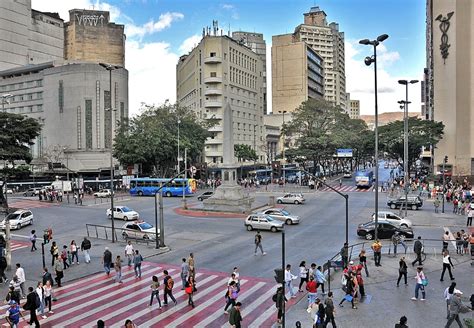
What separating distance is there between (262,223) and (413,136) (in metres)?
47.3

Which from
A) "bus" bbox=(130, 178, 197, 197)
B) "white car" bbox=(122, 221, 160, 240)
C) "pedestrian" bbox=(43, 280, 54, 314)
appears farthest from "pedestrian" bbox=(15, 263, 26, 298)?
"bus" bbox=(130, 178, 197, 197)

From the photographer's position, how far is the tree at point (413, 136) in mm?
71875

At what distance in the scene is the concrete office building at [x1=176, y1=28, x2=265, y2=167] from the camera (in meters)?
102

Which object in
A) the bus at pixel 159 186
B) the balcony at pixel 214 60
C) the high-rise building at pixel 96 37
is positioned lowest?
the bus at pixel 159 186

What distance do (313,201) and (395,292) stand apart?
3506 cm

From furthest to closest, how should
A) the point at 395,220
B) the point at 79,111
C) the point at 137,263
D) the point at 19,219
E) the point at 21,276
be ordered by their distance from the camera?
the point at 79,111 → the point at 19,219 → the point at 395,220 → the point at 137,263 → the point at 21,276

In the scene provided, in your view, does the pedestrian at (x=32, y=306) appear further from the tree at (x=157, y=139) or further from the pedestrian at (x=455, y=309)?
the tree at (x=157, y=139)

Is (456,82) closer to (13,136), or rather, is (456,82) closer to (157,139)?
(157,139)

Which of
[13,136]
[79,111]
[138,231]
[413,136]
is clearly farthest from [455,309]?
[79,111]

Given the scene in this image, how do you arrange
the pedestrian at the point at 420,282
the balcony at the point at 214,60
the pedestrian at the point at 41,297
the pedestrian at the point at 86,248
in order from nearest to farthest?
the pedestrian at the point at 41,297
the pedestrian at the point at 420,282
the pedestrian at the point at 86,248
the balcony at the point at 214,60

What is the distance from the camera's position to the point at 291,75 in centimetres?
15162

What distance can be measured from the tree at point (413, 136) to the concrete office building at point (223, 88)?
1471 inches

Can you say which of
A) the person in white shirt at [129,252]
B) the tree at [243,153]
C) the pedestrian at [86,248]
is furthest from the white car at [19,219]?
the tree at [243,153]

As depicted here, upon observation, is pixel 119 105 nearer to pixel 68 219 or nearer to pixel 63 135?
pixel 63 135
